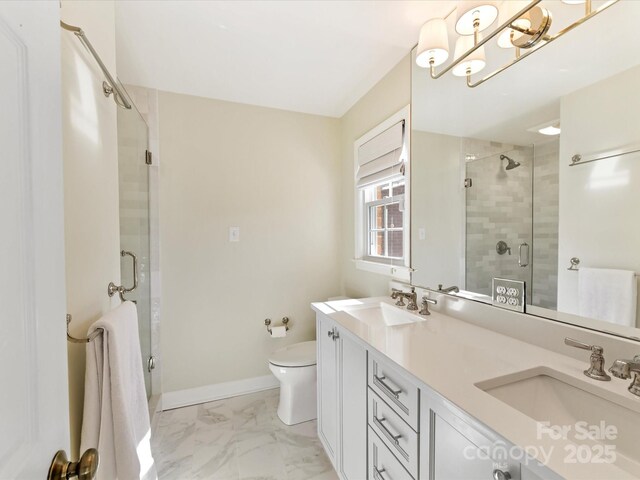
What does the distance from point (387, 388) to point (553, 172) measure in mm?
999

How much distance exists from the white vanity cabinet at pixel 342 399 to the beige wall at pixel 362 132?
68 cm

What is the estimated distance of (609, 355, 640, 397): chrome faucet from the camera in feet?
2.28

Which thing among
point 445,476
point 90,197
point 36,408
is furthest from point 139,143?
point 445,476

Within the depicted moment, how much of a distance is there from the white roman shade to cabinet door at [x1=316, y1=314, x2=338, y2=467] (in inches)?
41.9

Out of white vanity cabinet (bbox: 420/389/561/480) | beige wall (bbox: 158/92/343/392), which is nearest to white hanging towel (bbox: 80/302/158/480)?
white vanity cabinet (bbox: 420/389/561/480)

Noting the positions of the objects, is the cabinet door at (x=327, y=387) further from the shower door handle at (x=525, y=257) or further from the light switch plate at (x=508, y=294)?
the shower door handle at (x=525, y=257)

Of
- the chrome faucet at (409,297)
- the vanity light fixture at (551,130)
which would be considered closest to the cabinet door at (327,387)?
the chrome faucet at (409,297)

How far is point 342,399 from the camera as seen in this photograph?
1.32 m

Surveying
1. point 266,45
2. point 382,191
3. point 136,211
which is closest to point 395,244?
point 382,191

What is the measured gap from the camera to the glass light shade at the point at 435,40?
4.19ft

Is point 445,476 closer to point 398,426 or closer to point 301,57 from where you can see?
point 398,426

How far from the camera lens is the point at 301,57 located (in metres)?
1.71

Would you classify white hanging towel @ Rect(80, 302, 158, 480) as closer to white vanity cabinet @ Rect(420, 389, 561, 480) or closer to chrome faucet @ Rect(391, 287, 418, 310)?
white vanity cabinet @ Rect(420, 389, 561, 480)

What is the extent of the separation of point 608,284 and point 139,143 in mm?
2496
